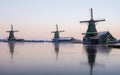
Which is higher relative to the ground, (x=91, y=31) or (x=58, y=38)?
(x=91, y=31)

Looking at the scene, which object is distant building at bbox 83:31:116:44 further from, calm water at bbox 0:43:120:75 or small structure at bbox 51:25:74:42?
calm water at bbox 0:43:120:75

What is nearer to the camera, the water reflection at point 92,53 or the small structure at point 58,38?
the water reflection at point 92,53

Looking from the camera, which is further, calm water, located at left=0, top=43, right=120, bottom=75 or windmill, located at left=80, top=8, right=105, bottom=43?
windmill, located at left=80, top=8, right=105, bottom=43

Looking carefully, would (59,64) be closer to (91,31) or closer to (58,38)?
(91,31)

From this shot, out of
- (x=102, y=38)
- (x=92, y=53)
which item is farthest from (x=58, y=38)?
(x=92, y=53)

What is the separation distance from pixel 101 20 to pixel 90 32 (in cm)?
591

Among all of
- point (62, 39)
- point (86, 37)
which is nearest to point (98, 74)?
point (86, 37)

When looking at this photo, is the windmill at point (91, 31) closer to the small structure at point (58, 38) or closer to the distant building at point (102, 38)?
the distant building at point (102, 38)

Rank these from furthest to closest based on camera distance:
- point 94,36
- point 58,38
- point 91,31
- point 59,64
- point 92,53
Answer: point 58,38, point 94,36, point 91,31, point 92,53, point 59,64

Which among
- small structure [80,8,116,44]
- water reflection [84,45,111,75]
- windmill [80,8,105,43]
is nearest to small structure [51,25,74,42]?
small structure [80,8,116,44]

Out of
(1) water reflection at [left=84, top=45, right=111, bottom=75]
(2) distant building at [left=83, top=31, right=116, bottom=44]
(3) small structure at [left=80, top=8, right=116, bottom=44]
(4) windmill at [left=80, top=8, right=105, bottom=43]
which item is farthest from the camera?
(2) distant building at [left=83, top=31, right=116, bottom=44]

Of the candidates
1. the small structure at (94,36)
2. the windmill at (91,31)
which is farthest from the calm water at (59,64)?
the small structure at (94,36)

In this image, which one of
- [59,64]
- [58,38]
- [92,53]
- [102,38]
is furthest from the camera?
[58,38]

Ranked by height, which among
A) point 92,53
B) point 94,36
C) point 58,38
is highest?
point 94,36
